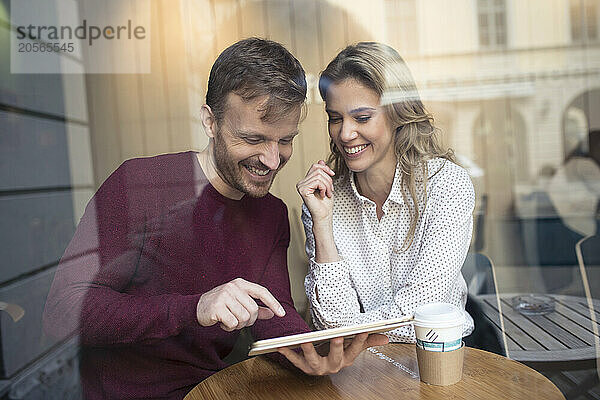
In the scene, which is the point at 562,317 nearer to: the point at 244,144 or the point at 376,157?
the point at 376,157

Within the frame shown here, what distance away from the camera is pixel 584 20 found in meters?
2.31

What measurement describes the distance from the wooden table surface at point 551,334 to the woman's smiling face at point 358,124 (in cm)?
64

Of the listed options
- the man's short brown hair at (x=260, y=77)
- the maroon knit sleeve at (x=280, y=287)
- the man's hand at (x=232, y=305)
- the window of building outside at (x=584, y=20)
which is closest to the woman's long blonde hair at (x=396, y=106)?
the man's short brown hair at (x=260, y=77)

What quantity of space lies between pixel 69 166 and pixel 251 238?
1.77ft

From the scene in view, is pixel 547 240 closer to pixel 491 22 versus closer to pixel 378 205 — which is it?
pixel 491 22

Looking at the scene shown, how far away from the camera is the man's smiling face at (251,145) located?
4.76 ft

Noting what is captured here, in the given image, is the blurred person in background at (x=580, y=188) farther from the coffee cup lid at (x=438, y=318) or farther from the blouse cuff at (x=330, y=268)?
the coffee cup lid at (x=438, y=318)

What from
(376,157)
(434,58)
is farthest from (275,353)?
(434,58)

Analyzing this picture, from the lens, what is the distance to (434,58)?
6.68 feet

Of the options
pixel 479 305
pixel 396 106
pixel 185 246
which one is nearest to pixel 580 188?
pixel 479 305

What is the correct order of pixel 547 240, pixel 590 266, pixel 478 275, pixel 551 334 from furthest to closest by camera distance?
pixel 547 240 → pixel 590 266 → pixel 478 275 → pixel 551 334

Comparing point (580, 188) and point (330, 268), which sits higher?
point (580, 188)

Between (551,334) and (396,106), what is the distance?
0.78 metres

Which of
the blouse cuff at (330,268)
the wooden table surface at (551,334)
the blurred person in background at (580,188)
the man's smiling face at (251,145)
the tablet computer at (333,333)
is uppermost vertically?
the man's smiling face at (251,145)
